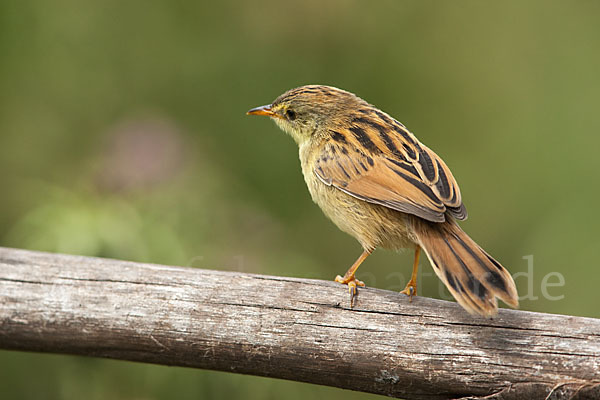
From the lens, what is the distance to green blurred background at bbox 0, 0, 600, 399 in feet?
17.8

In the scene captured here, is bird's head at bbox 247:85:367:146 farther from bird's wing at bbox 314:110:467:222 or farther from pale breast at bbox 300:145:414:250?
pale breast at bbox 300:145:414:250

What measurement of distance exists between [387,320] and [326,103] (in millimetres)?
1672

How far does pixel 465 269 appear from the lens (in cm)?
308

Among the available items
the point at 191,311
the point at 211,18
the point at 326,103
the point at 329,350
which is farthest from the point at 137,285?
the point at 211,18

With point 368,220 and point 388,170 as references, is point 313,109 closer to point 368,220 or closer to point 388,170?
point 388,170

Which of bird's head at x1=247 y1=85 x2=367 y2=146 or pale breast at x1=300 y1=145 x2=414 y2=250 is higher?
bird's head at x1=247 y1=85 x2=367 y2=146

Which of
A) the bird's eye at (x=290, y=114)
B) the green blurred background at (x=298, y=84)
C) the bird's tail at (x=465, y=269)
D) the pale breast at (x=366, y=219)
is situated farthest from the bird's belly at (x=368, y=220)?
the green blurred background at (x=298, y=84)

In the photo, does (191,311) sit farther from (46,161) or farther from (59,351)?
(46,161)

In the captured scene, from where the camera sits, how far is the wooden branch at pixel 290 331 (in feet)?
9.39

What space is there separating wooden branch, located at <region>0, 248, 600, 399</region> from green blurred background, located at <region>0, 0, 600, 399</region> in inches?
65.8

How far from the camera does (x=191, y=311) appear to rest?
325 cm

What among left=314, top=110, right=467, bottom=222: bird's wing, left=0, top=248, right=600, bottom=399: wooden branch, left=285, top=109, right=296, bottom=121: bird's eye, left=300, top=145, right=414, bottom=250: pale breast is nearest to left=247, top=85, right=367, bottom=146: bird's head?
left=285, top=109, right=296, bottom=121: bird's eye

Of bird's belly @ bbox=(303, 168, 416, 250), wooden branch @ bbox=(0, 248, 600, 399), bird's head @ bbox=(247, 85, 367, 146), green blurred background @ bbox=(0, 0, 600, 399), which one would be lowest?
wooden branch @ bbox=(0, 248, 600, 399)

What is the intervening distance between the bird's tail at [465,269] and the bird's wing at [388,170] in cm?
12
